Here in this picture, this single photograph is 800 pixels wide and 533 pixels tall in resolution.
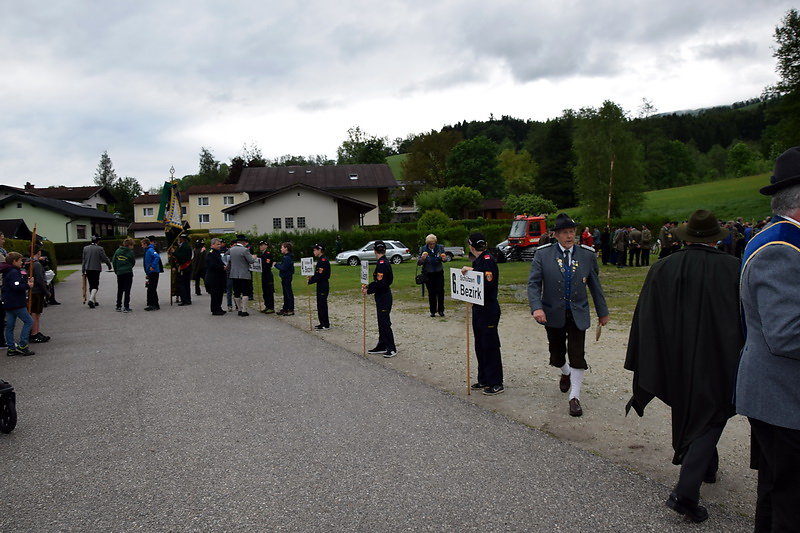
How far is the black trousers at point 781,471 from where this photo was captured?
2688 millimetres

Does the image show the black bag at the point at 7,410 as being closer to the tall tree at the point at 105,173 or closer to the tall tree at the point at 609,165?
the tall tree at the point at 609,165

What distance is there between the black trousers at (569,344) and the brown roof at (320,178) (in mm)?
52171

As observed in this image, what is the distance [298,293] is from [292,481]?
15895 millimetres

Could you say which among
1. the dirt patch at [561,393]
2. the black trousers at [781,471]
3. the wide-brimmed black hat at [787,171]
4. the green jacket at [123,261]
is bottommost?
the dirt patch at [561,393]

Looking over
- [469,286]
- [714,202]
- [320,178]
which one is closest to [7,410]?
[469,286]

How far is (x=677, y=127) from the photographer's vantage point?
114 metres

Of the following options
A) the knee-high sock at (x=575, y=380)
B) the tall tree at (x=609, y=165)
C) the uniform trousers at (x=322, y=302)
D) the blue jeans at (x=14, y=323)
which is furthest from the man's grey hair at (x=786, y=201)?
the tall tree at (x=609, y=165)

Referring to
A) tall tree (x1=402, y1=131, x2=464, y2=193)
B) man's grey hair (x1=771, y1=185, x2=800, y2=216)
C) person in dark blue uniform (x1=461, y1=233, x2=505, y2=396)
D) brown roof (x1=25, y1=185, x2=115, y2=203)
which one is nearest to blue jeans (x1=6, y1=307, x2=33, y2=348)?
person in dark blue uniform (x1=461, y1=233, x2=505, y2=396)

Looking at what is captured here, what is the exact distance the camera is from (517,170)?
338ft

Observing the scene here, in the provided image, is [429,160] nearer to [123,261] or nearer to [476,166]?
[476,166]

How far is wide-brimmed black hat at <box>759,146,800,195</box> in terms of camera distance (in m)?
2.72

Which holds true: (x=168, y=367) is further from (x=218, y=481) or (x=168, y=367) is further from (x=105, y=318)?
(x=105, y=318)

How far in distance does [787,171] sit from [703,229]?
1130mm

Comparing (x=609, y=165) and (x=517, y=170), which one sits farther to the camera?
(x=517, y=170)
